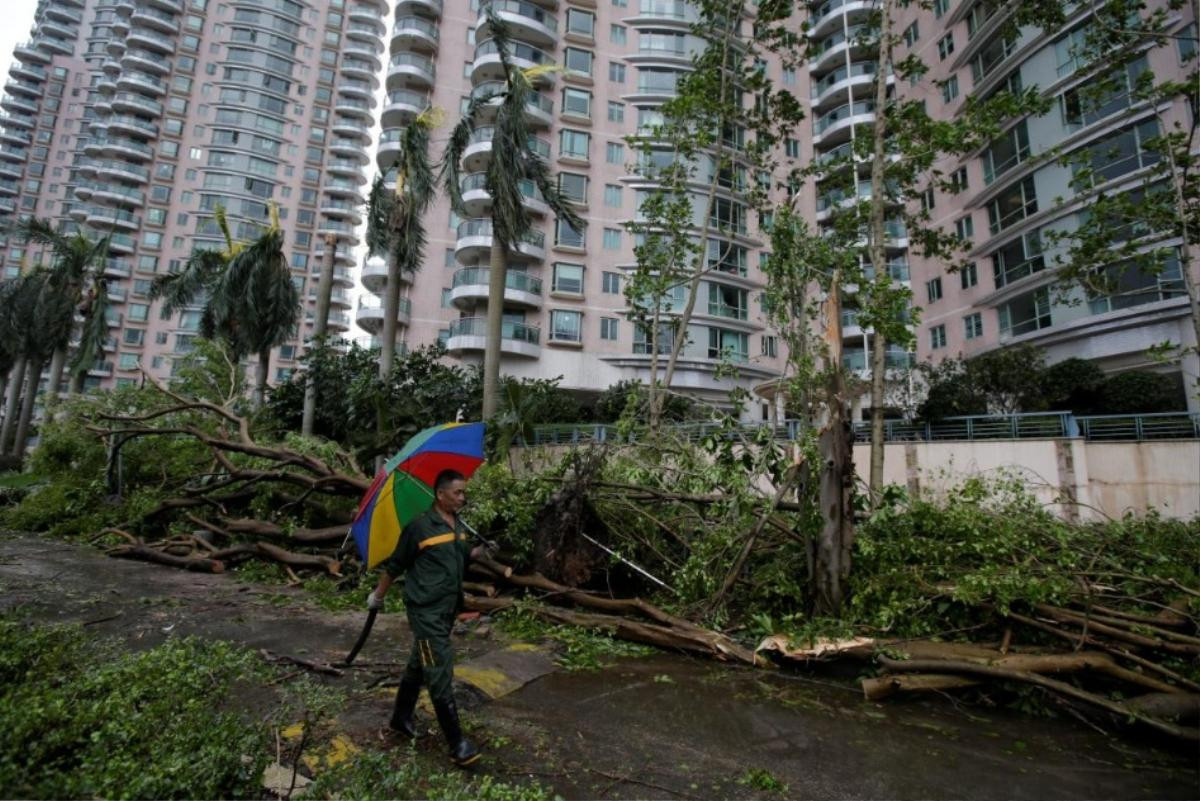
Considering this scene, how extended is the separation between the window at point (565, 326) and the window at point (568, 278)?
48.6 inches

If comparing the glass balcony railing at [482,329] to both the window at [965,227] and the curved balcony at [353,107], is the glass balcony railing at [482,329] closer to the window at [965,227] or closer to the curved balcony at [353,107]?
the window at [965,227]

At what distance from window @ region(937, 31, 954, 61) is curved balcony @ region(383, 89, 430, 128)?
28.9 meters

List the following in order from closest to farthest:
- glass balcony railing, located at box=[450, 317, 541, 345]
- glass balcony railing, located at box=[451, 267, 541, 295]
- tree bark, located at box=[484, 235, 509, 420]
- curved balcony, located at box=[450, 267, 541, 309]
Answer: tree bark, located at box=[484, 235, 509, 420], glass balcony railing, located at box=[450, 317, 541, 345], curved balcony, located at box=[450, 267, 541, 309], glass balcony railing, located at box=[451, 267, 541, 295]

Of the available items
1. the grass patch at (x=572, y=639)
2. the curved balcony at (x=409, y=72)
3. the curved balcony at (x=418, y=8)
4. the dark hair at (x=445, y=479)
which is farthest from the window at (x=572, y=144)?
the dark hair at (x=445, y=479)

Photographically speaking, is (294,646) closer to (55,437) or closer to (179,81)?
(55,437)

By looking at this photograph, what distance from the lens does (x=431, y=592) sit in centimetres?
360

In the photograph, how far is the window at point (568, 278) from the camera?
30.5 m

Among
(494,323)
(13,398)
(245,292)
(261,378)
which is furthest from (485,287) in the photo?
(13,398)

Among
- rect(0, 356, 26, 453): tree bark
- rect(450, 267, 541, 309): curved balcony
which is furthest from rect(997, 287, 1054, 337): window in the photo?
rect(0, 356, 26, 453): tree bark

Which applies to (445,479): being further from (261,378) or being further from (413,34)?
(413,34)

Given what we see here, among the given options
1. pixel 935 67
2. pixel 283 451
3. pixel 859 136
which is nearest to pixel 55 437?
pixel 283 451

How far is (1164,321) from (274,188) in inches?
2712

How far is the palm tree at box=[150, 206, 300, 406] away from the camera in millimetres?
23141

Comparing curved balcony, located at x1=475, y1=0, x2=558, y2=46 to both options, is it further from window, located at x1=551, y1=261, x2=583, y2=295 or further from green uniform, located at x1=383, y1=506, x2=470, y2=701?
green uniform, located at x1=383, y1=506, x2=470, y2=701
